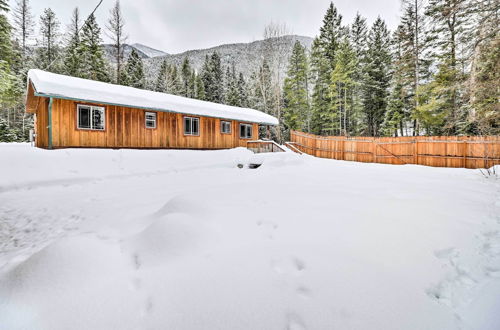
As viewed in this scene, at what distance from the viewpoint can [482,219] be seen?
329 cm

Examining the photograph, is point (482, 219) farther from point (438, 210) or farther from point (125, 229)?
point (125, 229)

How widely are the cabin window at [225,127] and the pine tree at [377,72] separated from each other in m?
19.2

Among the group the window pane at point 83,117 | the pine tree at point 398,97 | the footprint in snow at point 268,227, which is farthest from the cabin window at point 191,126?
the pine tree at point 398,97

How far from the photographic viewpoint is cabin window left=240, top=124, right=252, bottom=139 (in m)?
16.8

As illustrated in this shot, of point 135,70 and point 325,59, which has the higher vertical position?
point 325,59

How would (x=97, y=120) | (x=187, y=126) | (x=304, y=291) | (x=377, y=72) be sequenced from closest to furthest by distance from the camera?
(x=304, y=291)
(x=97, y=120)
(x=187, y=126)
(x=377, y=72)

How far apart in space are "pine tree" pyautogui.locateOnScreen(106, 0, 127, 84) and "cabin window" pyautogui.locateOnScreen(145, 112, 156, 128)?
17384 millimetres

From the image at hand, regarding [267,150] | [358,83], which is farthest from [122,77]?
[358,83]

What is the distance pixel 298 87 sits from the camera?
28.7 m

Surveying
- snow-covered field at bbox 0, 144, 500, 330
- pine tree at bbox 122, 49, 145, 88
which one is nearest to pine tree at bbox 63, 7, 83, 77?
pine tree at bbox 122, 49, 145, 88

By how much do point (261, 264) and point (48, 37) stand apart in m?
41.1

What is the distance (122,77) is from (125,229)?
92.5 feet

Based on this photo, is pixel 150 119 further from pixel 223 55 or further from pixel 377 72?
pixel 223 55

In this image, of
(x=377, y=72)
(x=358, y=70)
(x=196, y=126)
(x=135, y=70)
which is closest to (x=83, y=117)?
(x=196, y=126)
